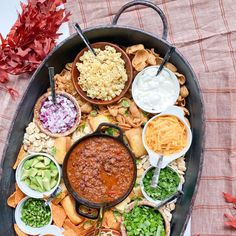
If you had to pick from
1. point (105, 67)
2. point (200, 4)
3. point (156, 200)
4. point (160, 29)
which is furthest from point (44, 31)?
point (156, 200)

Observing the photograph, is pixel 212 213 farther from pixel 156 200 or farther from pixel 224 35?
pixel 224 35

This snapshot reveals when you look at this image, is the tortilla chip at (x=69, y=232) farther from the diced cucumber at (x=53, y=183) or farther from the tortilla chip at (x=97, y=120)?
the tortilla chip at (x=97, y=120)

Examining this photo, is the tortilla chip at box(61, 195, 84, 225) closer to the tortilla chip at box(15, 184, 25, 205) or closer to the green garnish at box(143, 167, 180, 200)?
the tortilla chip at box(15, 184, 25, 205)

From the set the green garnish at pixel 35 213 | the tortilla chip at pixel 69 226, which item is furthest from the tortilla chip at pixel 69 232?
the green garnish at pixel 35 213

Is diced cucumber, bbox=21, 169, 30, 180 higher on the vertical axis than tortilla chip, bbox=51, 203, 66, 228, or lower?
higher

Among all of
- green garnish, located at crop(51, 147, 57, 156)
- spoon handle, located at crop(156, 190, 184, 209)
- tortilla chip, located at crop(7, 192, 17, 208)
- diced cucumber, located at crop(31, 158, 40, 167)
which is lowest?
tortilla chip, located at crop(7, 192, 17, 208)

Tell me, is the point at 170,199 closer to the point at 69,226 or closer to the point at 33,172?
the point at 69,226

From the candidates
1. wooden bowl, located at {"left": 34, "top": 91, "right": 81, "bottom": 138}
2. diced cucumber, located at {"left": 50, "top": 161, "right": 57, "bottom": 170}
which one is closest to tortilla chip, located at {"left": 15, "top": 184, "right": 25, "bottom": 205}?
diced cucumber, located at {"left": 50, "top": 161, "right": 57, "bottom": 170}
